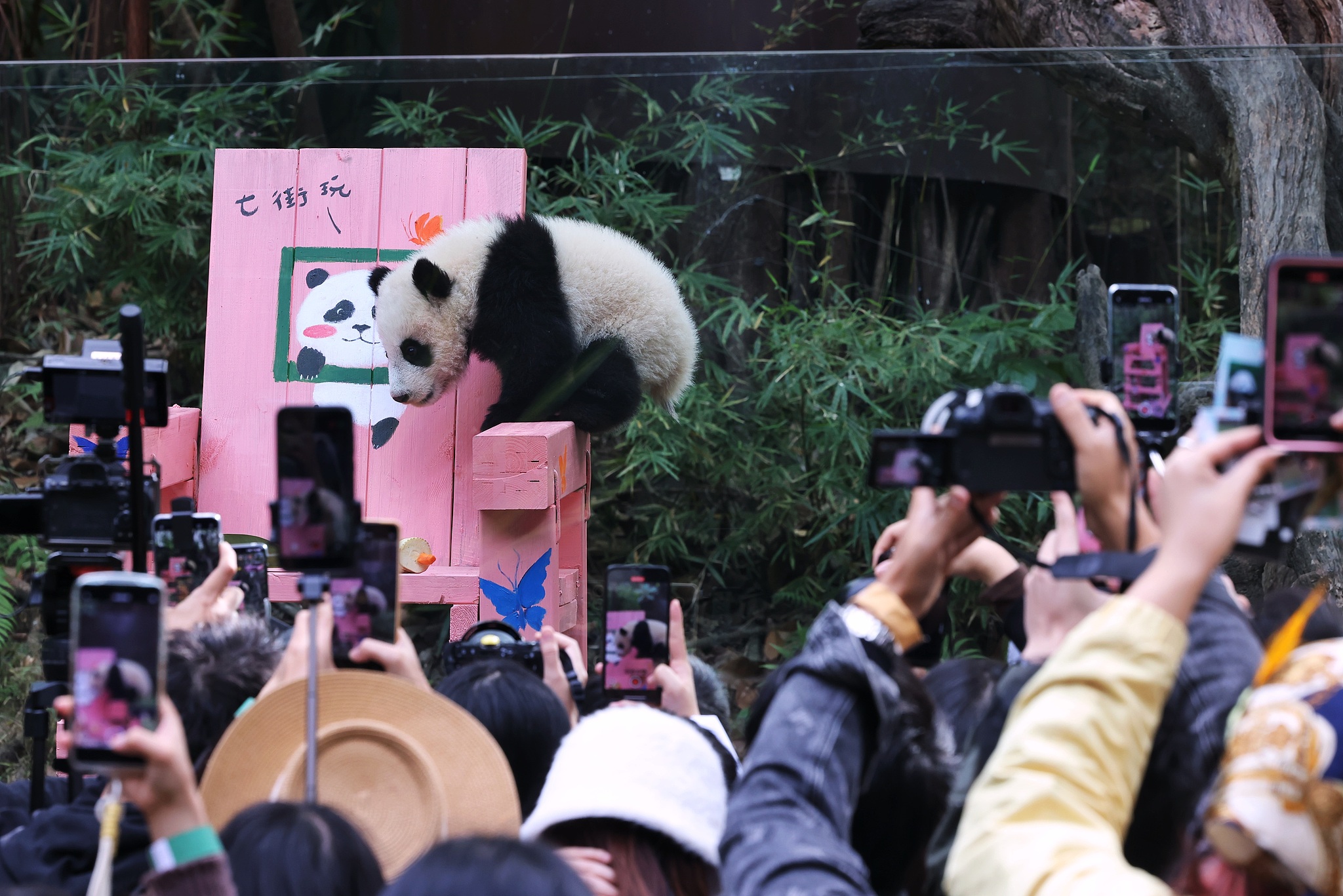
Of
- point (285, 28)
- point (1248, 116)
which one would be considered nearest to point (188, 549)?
point (1248, 116)

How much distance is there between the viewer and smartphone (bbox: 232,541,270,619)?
1542 mm

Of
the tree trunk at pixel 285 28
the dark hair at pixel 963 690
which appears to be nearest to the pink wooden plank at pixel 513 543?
the dark hair at pixel 963 690

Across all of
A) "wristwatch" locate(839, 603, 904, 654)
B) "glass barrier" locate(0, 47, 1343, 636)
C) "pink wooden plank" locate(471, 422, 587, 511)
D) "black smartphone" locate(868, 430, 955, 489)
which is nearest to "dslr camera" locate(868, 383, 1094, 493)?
"black smartphone" locate(868, 430, 955, 489)

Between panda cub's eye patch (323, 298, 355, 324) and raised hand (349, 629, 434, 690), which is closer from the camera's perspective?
raised hand (349, 629, 434, 690)

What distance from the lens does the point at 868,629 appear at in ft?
2.64

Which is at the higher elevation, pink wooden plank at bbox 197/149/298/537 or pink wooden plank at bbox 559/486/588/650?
pink wooden plank at bbox 197/149/298/537

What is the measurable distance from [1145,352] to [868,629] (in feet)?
1.55

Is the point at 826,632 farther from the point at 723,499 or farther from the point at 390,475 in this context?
the point at 390,475

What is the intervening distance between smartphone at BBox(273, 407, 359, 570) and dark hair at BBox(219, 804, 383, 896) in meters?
0.22

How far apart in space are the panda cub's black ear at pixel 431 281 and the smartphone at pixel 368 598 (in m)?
1.48

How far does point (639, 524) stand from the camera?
256 centimetres

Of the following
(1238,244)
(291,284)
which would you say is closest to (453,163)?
(291,284)

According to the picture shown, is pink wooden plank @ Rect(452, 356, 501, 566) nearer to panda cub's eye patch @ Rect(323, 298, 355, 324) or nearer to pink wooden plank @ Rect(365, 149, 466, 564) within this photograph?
pink wooden plank @ Rect(365, 149, 466, 564)

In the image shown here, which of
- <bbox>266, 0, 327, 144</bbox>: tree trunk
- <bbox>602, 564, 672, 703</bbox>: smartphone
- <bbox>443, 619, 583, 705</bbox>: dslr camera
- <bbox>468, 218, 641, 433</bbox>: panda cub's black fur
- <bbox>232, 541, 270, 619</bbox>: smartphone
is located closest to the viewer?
<bbox>602, 564, 672, 703</bbox>: smartphone
